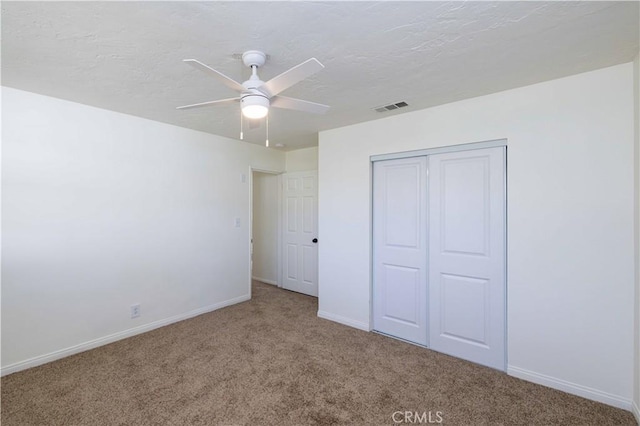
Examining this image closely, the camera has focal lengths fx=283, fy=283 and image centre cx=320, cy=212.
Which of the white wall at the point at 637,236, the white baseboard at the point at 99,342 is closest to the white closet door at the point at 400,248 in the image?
the white wall at the point at 637,236

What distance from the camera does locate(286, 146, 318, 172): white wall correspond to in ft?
15.1

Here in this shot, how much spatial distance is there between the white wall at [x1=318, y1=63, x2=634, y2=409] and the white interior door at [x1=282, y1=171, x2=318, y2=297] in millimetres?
2440

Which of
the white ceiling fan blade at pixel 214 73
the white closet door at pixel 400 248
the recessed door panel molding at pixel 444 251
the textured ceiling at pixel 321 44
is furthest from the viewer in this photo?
the white closet door at pixel 400 248

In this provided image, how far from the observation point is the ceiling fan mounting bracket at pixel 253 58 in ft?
5.83

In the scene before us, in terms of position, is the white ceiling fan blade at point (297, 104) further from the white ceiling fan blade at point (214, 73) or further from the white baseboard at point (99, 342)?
the white baseboard at point (99, 342)

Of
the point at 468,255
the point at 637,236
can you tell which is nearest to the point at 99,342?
the point at 468,255

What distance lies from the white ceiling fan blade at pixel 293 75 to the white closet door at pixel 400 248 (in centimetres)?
189

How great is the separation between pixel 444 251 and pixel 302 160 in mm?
2775

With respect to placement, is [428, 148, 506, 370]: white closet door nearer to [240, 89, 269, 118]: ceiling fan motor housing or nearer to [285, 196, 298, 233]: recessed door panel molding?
[240, 89, 269, 118]: ceiling fan motor housing

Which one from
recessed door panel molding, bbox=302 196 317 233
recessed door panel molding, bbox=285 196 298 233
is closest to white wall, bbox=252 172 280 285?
recessed door panel molding, bbox=285 196 298 233

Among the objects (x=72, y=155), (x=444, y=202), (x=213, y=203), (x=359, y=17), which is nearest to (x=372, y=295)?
(x=444, y=202)

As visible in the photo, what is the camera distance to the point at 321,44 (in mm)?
1746

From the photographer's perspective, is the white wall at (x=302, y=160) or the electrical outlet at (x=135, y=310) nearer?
the electrical outlet at (x=135, y=310)

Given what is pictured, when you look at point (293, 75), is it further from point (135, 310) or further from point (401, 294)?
point (135, 310)
